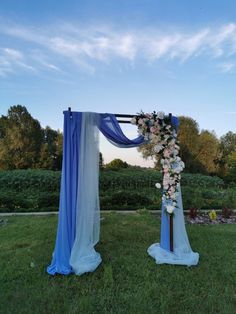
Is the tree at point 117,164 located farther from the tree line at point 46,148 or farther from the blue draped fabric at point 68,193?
the blue draped fabric at point 68,193

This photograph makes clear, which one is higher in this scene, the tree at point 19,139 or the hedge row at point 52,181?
the tree at point 19,139

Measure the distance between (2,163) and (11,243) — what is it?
608 inches

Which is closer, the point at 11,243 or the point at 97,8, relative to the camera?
the point at 11,243

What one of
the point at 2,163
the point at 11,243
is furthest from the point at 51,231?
the point at 2,163

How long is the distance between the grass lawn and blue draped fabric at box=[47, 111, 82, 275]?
0.98 feet

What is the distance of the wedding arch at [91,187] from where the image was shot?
364cm

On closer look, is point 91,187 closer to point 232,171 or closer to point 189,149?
point 232,171

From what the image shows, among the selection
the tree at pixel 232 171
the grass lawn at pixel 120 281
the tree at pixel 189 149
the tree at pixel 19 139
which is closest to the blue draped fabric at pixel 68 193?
the grass lawn at pixel 120 281

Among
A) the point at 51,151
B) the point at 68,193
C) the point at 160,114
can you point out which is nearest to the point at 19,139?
the point at 51,151

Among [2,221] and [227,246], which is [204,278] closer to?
[227,246]

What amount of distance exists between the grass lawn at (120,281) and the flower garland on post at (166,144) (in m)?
0.96

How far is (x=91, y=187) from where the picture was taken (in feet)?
12.3

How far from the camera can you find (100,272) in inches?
140

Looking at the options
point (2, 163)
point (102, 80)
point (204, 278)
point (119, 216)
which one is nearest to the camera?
point (204, 278)
